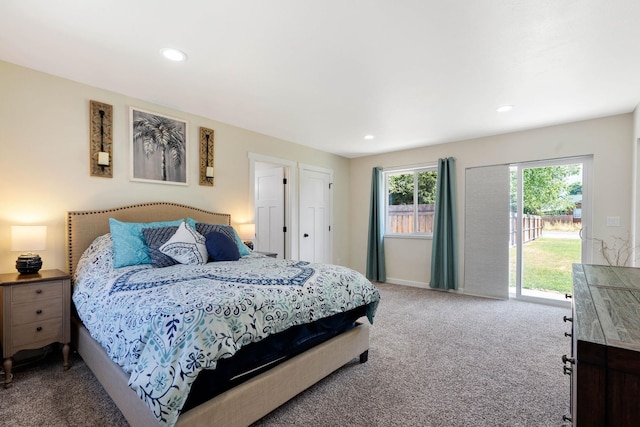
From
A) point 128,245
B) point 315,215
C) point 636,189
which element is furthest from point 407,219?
point 128,245

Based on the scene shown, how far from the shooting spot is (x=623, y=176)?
354cm

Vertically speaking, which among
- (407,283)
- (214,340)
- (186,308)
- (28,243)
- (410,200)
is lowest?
(407,283)

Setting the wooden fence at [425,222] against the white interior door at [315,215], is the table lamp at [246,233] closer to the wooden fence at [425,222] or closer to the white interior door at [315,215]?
the white interior door at [315,215]

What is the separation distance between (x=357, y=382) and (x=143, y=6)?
2.75 metres

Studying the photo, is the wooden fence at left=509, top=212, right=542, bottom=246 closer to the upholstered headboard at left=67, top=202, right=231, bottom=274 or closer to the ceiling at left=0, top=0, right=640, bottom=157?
the ceiling at left=0, top=0, right=640, bottom=157

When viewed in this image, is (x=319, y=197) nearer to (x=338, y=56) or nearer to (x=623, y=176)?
(x=338, y=56)

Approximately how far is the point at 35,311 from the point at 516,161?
5393 mm

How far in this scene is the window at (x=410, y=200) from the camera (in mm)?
5160

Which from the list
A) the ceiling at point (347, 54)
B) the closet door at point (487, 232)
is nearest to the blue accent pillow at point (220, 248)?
the ceiling at point (347, 54)

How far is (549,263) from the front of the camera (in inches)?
164

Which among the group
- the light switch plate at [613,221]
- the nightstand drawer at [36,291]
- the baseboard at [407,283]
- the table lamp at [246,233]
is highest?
the light switch plate at [613,221]

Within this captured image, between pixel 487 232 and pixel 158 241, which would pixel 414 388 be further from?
pixel 487 232

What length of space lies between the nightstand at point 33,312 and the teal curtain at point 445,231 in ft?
14.9

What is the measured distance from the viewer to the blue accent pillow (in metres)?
2.83
